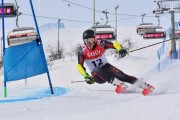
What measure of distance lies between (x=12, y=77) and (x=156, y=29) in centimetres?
1830

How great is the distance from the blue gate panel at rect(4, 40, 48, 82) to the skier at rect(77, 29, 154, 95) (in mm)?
884

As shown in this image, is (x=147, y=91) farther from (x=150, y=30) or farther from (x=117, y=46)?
(x=150, y=30)

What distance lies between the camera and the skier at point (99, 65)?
714cm

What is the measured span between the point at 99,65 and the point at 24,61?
1642mm

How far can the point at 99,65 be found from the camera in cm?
766

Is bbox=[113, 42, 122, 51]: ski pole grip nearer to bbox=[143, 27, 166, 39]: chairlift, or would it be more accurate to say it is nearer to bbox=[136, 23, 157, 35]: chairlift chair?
bbox=[136, 23, 157, 35]: chairlift chair

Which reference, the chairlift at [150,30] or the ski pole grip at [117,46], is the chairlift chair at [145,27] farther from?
the ski pole grip at [117,46]

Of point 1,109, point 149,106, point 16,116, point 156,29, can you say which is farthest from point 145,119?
point 156,29

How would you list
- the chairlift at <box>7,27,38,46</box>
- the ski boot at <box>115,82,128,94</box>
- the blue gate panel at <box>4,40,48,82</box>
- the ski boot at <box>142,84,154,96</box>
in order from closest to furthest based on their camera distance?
the ski boot at <box>142,84,154,96</box> < the ski boot at <box>115,82,128,94</box> < the blue gate panel at <box>4,40,48,82</box> < the chairlift at <box>7,27,38,46</box>

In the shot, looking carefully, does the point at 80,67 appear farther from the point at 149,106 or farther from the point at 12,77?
the point at 149,106

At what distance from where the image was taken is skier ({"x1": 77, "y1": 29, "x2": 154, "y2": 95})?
7137 mm

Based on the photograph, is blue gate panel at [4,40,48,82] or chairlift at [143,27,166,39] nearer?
blue gate panel at [4,40,48,82]

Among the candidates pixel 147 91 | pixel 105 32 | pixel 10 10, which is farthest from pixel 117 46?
pixel 105 32

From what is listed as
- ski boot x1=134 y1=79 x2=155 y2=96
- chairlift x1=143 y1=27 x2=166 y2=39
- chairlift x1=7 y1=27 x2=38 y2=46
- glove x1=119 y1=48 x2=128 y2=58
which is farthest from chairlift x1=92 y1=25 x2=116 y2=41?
ski boot x1=134 y1=79 x2=155 y2=96
